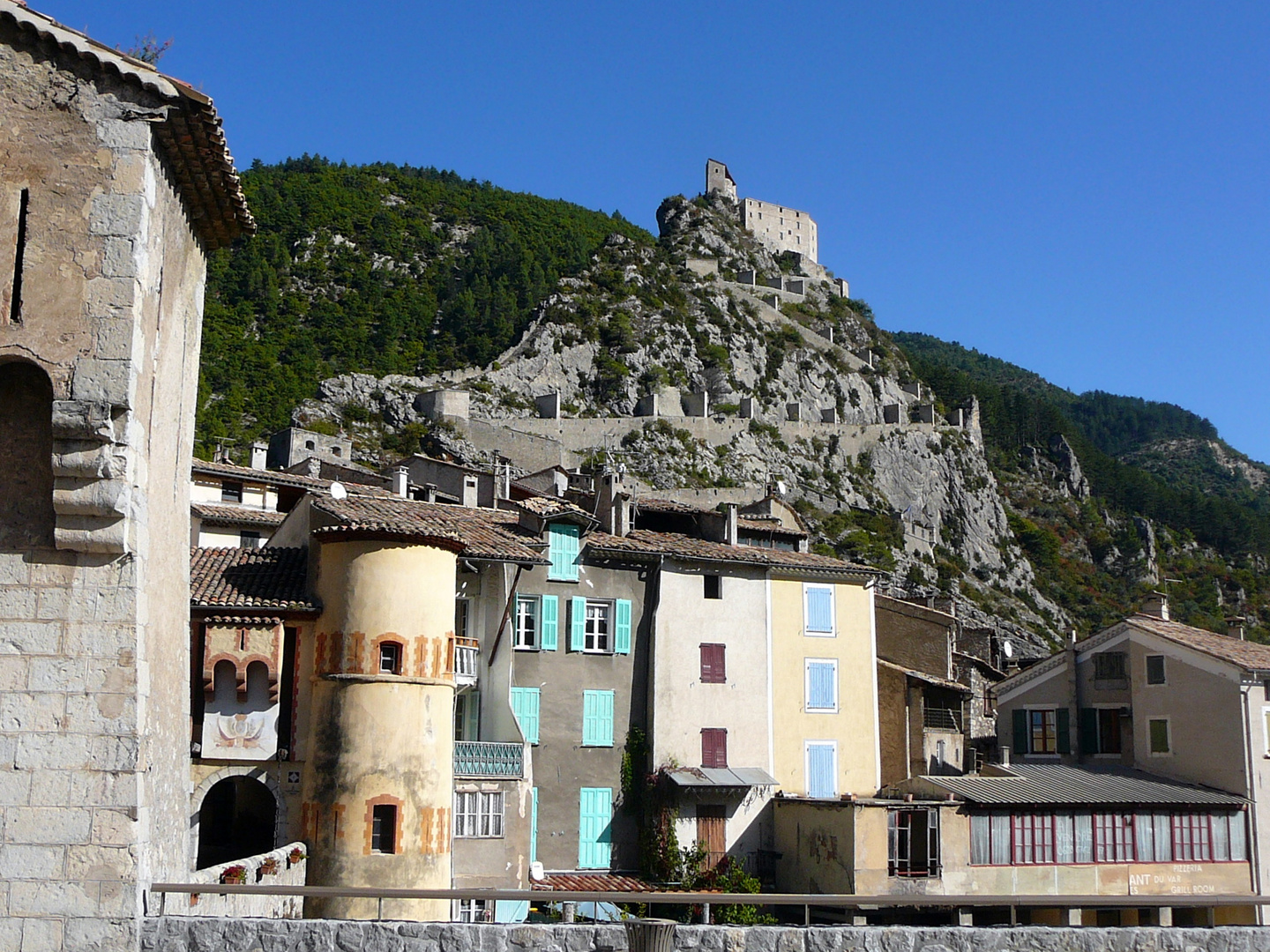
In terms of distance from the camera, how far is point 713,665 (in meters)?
Result: 39.2

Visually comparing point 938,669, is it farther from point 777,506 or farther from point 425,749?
point 425,749

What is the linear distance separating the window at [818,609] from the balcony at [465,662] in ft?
Result: 41.4

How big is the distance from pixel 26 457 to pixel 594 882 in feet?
77.7

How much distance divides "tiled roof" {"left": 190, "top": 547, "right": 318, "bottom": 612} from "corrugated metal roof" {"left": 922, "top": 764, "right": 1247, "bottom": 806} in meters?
18.7

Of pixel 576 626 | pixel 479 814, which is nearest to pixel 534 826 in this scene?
pixel 479 814

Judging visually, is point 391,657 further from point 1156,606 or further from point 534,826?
point 1156,606

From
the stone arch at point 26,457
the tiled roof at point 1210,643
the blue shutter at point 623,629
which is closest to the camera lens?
the stone arch at point 26,457

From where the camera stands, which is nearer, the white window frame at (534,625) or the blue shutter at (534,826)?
the blue shutter at (534,826)

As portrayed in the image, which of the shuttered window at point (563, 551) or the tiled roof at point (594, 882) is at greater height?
the shuttered window at point (563, 551)

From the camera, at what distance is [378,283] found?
509ft

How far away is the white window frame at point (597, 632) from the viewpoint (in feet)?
123

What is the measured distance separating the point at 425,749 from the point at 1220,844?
84.0 ft

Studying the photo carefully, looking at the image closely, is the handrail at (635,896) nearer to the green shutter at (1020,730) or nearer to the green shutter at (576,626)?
the green shutter at (576,626)

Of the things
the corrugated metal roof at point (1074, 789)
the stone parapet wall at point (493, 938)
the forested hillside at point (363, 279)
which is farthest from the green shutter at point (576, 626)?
the forested hillside at point (363, 279)
